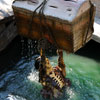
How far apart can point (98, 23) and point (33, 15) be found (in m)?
6.91

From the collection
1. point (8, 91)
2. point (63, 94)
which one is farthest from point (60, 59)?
point (8, 91)

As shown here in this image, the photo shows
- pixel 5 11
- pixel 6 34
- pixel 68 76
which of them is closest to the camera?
pixel 68 76

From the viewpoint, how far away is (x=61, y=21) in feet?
16.3

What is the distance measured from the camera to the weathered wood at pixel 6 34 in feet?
31.8

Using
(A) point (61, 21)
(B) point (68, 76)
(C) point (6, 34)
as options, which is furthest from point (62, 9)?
(C) point (6, 34)

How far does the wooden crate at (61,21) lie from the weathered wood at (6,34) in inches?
149

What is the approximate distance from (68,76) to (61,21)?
13.9 ft

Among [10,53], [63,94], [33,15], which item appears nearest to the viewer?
[33,15]

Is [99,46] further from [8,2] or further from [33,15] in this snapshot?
[33,15]

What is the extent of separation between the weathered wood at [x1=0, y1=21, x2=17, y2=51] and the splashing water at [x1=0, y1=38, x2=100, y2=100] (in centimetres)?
115

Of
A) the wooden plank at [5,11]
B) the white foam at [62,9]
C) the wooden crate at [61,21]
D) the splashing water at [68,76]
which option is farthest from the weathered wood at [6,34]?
the white foam at [62,9]

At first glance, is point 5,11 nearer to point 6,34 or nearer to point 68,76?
point 6,34

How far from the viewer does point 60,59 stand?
712 centimetres

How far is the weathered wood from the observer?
9695 mm
